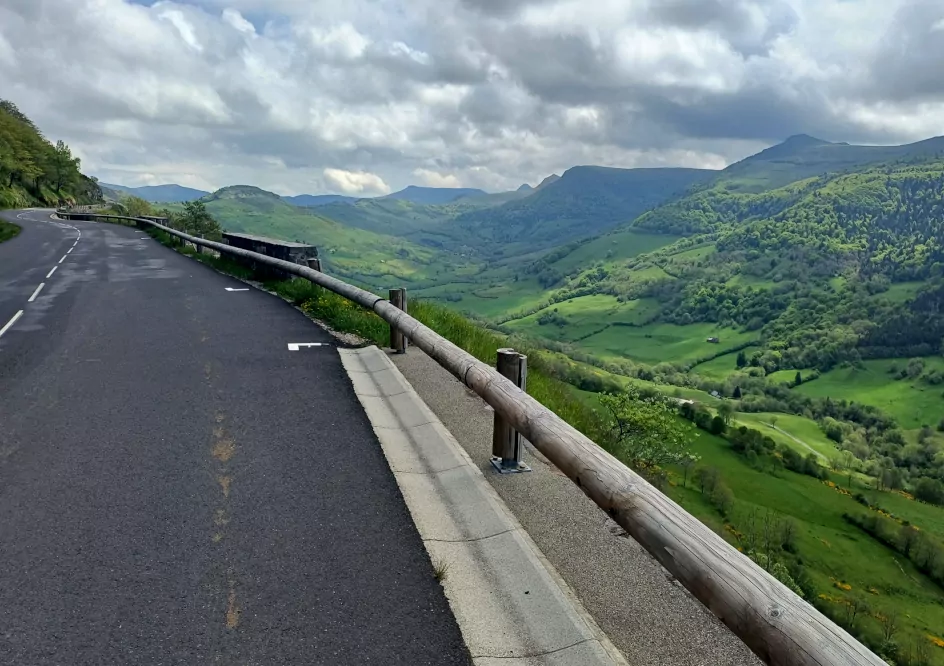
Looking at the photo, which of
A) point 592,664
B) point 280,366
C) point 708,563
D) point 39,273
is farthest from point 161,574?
point 39,273

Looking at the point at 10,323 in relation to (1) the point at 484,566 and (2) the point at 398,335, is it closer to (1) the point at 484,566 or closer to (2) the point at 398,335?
(2) the point at 398,335

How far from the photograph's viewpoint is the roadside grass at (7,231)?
29.8 meters

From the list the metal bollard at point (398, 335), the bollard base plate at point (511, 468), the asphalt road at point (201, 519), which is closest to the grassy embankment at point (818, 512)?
the metal bollard at point (398, 335)

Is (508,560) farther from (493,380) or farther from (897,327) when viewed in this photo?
(897,327)

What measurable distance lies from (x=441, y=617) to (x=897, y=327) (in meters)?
223

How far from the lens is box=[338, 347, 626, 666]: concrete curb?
2.94m

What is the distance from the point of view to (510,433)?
5.14 meters

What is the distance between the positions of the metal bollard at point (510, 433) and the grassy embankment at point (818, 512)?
3.72 metres

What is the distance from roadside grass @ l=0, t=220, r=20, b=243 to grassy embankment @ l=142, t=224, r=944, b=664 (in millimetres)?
7709

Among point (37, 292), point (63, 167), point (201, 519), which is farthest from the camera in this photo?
point (63, 167)

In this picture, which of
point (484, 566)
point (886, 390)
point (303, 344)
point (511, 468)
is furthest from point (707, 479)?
point (886, 390)

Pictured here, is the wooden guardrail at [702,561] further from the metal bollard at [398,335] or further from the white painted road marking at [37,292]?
the white painted road marking at [37,292]

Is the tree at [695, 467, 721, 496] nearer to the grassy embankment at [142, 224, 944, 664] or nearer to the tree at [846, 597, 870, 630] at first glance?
the grassy embankment at [142, 224, 944, 664]

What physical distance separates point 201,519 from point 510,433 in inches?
97.1
